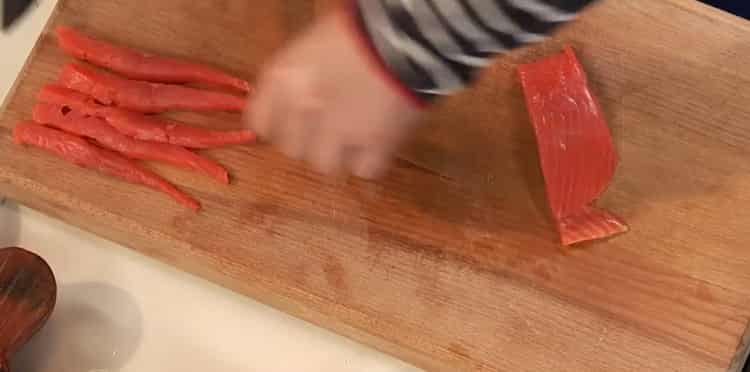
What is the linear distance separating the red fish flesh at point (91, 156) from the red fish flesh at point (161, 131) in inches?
1.6

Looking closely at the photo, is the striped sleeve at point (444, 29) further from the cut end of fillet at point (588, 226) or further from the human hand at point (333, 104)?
the cut end of fillet at point (588, 226)

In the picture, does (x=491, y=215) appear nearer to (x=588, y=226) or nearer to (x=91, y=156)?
(x=588, y=226)

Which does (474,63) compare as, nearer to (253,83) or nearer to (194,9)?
(253,83)

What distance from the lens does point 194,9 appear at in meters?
1.49

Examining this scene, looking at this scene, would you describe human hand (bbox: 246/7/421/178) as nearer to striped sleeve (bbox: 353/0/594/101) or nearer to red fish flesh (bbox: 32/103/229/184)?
striped sleeve (bbox: 353/0/594/101)

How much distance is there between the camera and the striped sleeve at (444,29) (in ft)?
2.88

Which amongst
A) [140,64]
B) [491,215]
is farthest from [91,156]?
[491,215]

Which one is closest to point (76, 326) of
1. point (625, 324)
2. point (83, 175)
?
point (83, 175)

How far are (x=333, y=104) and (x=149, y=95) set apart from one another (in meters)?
0.54

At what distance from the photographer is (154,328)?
137cm

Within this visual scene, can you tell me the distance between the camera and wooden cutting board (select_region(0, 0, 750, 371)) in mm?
1320

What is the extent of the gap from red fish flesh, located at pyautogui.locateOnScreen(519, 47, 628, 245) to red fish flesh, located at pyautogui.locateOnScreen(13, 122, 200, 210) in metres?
0.47

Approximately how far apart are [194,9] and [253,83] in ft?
0.50

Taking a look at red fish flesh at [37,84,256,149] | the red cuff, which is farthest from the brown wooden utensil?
the red cuff
